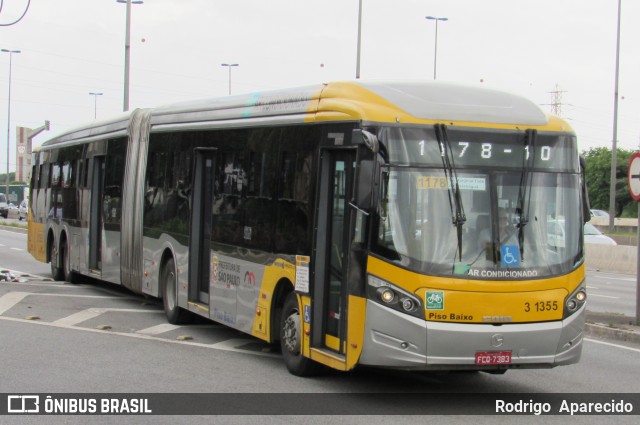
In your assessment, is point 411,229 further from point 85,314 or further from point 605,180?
point 605,180

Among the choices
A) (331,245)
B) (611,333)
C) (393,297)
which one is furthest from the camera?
(611,333)

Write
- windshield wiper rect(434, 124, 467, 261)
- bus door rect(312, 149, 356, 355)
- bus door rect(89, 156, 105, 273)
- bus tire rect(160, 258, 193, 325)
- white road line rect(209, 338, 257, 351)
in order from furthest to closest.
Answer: bus door rect(89, 156, 105, 273) → bus tire rect(160, 258, 193, 325) → white road line rect(209, 338, 257, 351) → bus door rect(312, 149, 356, 355) → windshield wiper rect(434, 124, 467, 261)

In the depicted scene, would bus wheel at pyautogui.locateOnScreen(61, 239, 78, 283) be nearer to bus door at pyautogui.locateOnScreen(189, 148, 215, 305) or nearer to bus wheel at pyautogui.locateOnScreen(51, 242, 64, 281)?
bus wheel at pyautogui.locateOnScreen(51, 242, 64, 281)

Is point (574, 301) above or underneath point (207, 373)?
above

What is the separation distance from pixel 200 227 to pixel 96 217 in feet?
19.5

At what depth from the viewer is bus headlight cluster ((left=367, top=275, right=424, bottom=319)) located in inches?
353

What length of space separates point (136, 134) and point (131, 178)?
76 cm

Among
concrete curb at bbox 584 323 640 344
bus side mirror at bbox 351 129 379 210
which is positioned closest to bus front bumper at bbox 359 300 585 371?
bus side mirror at bbox 351 129 379 210

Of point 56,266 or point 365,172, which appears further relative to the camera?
point 56,266

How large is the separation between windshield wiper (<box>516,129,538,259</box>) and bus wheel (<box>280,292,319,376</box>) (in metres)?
2.59

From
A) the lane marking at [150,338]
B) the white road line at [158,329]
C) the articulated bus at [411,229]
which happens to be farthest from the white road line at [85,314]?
the articulated bus at [411,229]

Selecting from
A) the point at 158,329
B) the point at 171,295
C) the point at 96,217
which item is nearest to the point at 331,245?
the point at 158,329

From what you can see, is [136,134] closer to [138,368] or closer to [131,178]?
[131,178]

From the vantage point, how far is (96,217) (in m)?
19.1
